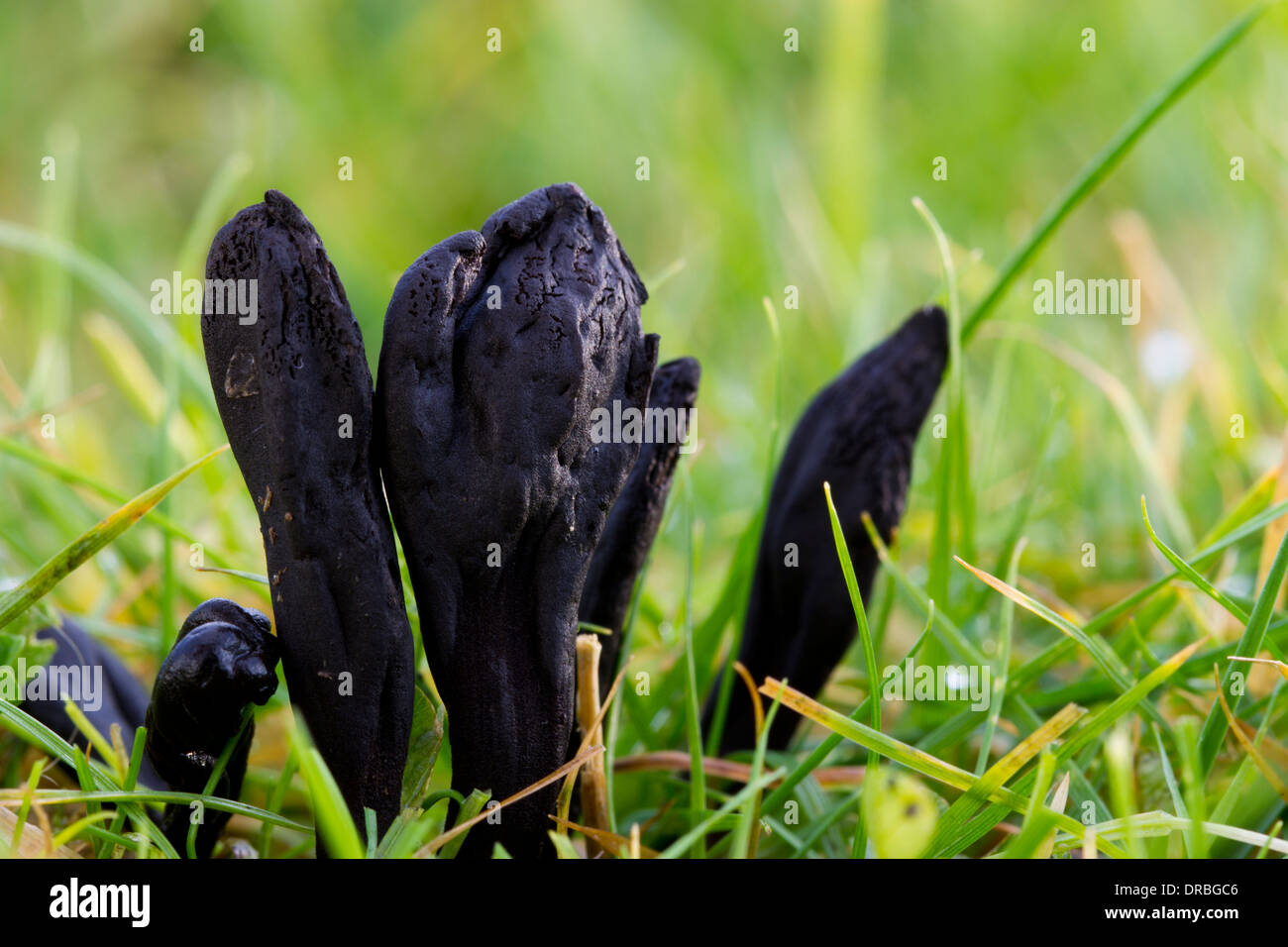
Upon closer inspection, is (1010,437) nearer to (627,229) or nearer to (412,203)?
(627,229)

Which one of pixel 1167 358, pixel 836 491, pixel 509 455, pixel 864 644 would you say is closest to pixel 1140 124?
pixel 836 491

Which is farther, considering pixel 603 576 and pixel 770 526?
pixel 770 526

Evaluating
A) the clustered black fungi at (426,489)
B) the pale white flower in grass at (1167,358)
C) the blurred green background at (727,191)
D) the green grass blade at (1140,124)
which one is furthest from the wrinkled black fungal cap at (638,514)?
the pale white flower in grass at (1167,358)

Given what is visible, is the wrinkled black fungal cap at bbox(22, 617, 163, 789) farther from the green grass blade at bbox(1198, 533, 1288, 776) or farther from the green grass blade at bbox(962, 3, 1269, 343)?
the green grass blade at bbox(962, 3, 1269, 343)

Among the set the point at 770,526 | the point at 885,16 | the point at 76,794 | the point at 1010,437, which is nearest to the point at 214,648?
the point at 76,794

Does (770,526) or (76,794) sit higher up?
(770,526)
